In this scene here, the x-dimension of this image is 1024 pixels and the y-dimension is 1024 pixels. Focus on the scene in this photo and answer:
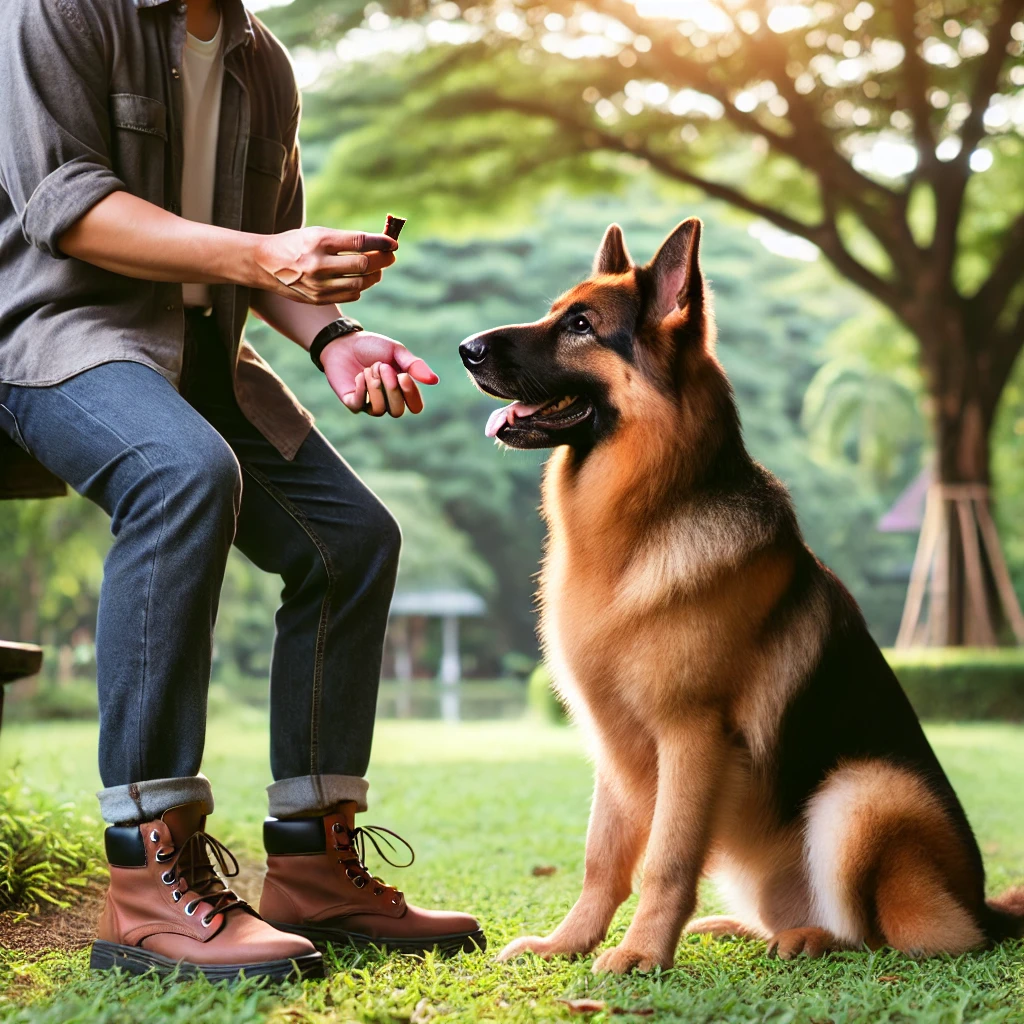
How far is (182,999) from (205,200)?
1.79 meters

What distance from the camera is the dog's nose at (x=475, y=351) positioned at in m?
2.86

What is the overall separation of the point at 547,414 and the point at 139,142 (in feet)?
3.74

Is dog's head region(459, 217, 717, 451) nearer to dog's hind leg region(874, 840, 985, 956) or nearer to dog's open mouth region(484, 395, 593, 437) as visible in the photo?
dog's open mouth region(484, 395, 593, 437)

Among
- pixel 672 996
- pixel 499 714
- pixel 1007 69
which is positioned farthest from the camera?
pixel 499 714

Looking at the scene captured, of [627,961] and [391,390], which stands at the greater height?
[391,390]

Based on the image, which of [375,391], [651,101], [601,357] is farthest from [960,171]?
[375,391]

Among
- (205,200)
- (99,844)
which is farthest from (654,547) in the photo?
(99,844)

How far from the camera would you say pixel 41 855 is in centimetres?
331

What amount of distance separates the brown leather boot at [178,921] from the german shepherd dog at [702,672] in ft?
2.10

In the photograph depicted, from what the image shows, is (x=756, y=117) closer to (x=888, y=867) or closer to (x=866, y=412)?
(x=888, y=867)

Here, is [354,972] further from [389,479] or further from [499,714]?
[389,479]

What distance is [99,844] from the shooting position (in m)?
3.61

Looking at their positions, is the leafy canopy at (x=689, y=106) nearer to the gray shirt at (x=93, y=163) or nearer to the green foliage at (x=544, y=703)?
the green foliage at (x=544, y=703)

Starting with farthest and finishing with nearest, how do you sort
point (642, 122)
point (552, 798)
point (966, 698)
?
point (642, 122) < point (966, 698) < point (552, 798)
